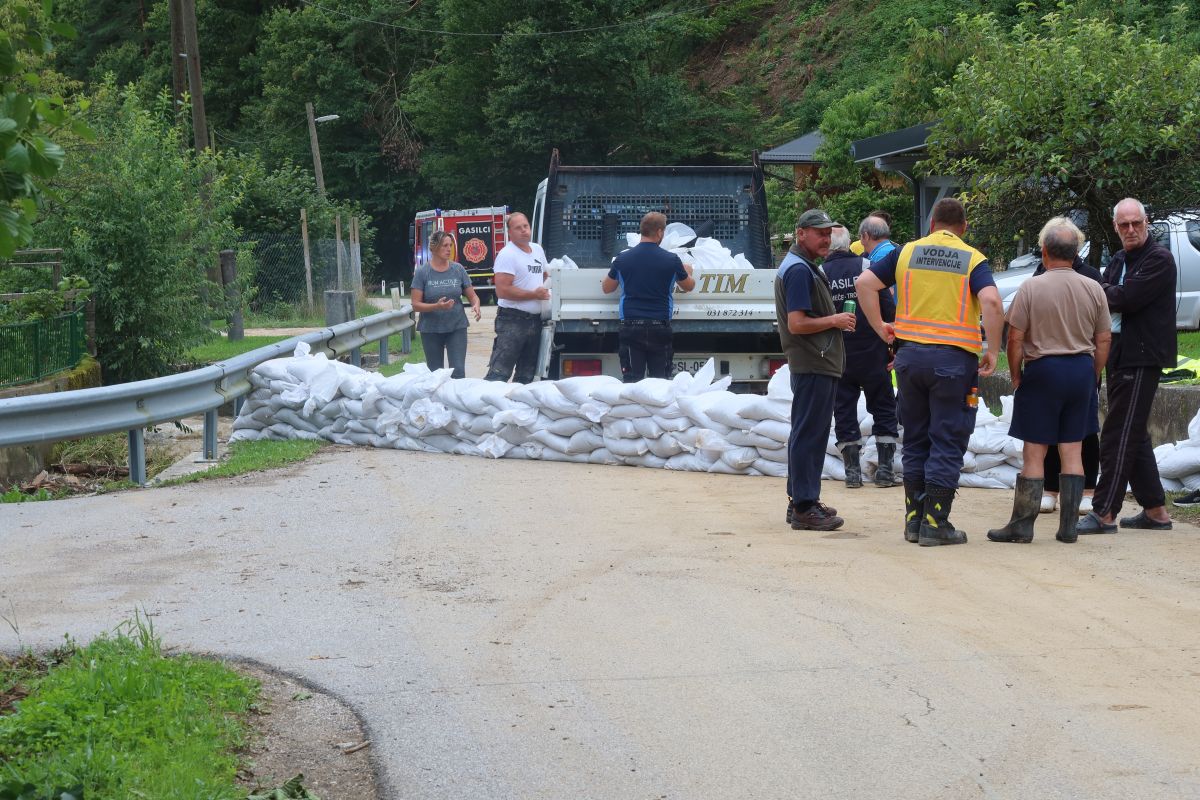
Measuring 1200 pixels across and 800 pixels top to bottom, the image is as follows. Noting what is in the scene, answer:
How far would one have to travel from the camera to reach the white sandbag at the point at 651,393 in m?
10.3

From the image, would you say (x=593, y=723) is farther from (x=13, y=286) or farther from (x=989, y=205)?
(x=13, y=286)

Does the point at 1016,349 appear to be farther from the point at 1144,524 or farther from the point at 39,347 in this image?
the point at 39,347

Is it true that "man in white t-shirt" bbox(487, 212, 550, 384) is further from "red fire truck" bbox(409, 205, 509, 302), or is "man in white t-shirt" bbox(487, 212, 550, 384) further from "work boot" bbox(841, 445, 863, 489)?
"red fire truck" bbox(409, 205, 509, 302)

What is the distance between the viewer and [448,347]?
45.0ft

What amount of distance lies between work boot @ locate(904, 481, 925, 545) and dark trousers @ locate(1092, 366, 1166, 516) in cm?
111

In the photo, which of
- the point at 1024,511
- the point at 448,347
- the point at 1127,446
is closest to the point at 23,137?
the point at 1024,511

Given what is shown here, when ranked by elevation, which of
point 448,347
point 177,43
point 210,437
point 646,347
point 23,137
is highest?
point 177,43

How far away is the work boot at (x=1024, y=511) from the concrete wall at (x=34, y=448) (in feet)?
20.0

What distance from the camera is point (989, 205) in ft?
45.1

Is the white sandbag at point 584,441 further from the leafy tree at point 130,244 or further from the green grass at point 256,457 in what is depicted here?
the leafy tree at point 130,244

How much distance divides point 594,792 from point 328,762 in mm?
845

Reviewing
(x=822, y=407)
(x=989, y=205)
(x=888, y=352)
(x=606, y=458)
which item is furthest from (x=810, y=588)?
(x=989, y=205)

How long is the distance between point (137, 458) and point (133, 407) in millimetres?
349

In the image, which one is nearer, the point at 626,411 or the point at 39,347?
the point at 626,411
